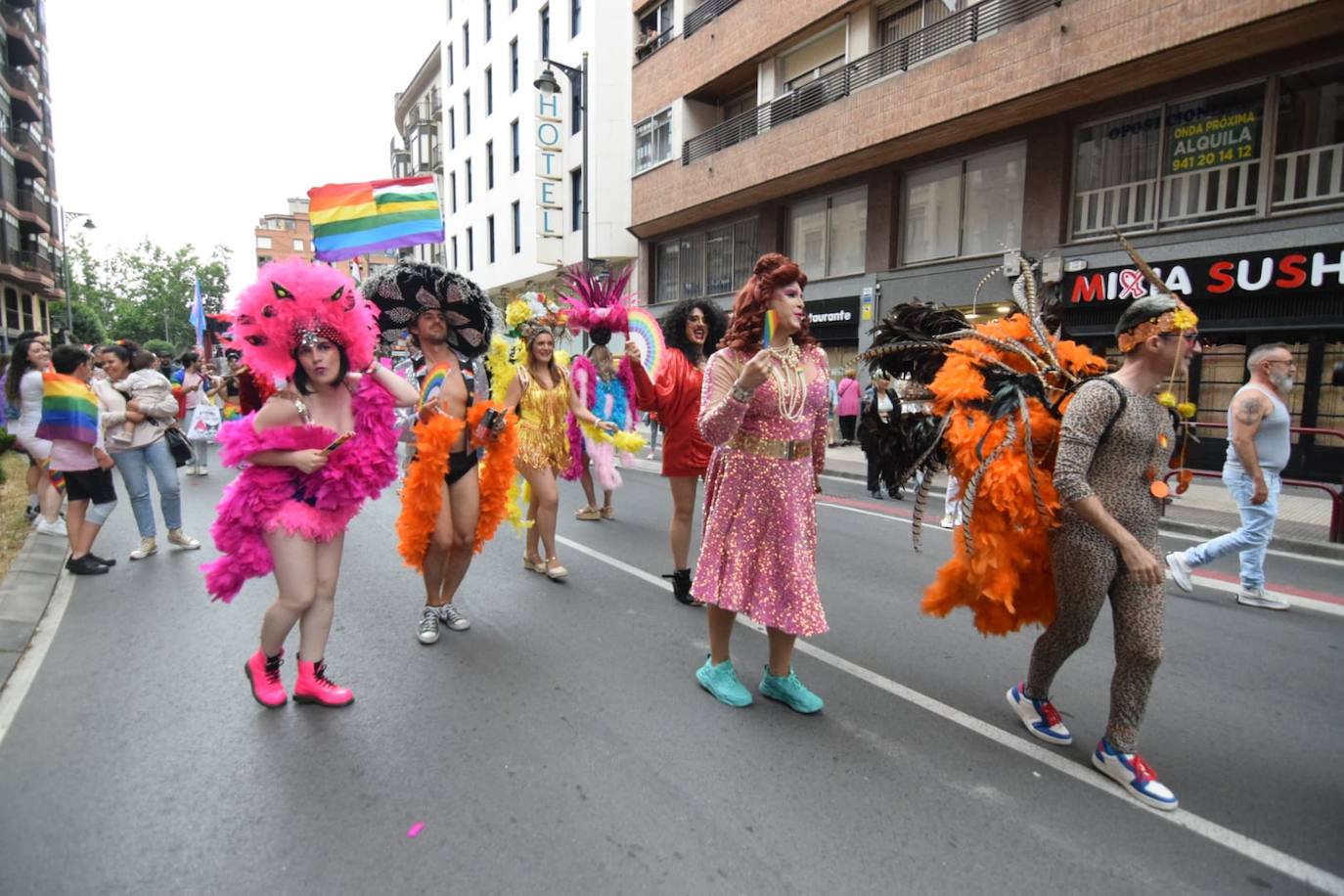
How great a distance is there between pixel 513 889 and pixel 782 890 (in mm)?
810

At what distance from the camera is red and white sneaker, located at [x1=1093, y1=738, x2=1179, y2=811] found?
269cm

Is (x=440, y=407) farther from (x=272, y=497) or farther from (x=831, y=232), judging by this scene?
(x=831, y=232)

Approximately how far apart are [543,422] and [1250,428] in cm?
494

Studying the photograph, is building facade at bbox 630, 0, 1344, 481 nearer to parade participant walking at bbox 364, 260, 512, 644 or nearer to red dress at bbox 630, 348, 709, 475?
red dress at bbox 630, 348, 709, 475

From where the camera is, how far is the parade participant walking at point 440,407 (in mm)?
4104

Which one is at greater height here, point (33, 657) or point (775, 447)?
point (775, 447)

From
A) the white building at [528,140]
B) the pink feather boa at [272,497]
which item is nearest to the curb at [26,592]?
the pink feather boa at [272,497]

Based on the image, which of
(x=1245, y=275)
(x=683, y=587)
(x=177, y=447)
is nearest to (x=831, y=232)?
(x=1245, y=275)

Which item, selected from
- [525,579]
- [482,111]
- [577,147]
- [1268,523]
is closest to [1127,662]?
[1268,523]

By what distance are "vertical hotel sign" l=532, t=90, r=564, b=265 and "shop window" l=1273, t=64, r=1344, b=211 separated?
19.6 m

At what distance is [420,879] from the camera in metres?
2.30

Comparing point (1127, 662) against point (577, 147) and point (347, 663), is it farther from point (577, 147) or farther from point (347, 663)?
point (577, 147)

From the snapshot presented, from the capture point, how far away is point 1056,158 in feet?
42.2

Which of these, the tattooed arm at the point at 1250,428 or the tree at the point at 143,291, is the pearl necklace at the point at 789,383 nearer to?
the tattooed arm at the point at 1250,428
